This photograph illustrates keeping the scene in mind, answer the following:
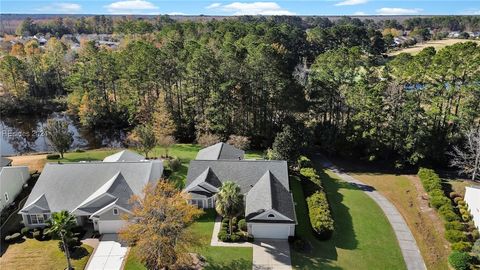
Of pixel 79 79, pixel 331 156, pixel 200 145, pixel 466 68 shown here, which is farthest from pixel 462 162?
pixel 79 79

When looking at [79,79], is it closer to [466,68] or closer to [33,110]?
[33,110]

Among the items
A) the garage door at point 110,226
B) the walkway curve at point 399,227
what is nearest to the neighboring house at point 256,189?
the garage door at point 110,226

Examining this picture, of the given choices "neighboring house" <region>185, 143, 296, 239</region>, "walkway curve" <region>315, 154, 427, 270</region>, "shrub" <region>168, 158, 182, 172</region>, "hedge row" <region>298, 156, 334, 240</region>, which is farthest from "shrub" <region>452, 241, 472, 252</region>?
"shrub" <region>168, 158, 182, 172</region>

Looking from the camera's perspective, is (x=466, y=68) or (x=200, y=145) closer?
(x=466, y=68)

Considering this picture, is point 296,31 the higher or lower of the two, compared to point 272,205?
higher

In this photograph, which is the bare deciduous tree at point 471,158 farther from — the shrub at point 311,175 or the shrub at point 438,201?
the shrub at point 311,175

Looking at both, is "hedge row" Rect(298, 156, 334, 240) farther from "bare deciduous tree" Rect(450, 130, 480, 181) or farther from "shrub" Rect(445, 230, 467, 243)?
"bare deciduous tree" Rect(450, 130, 480, 181)
